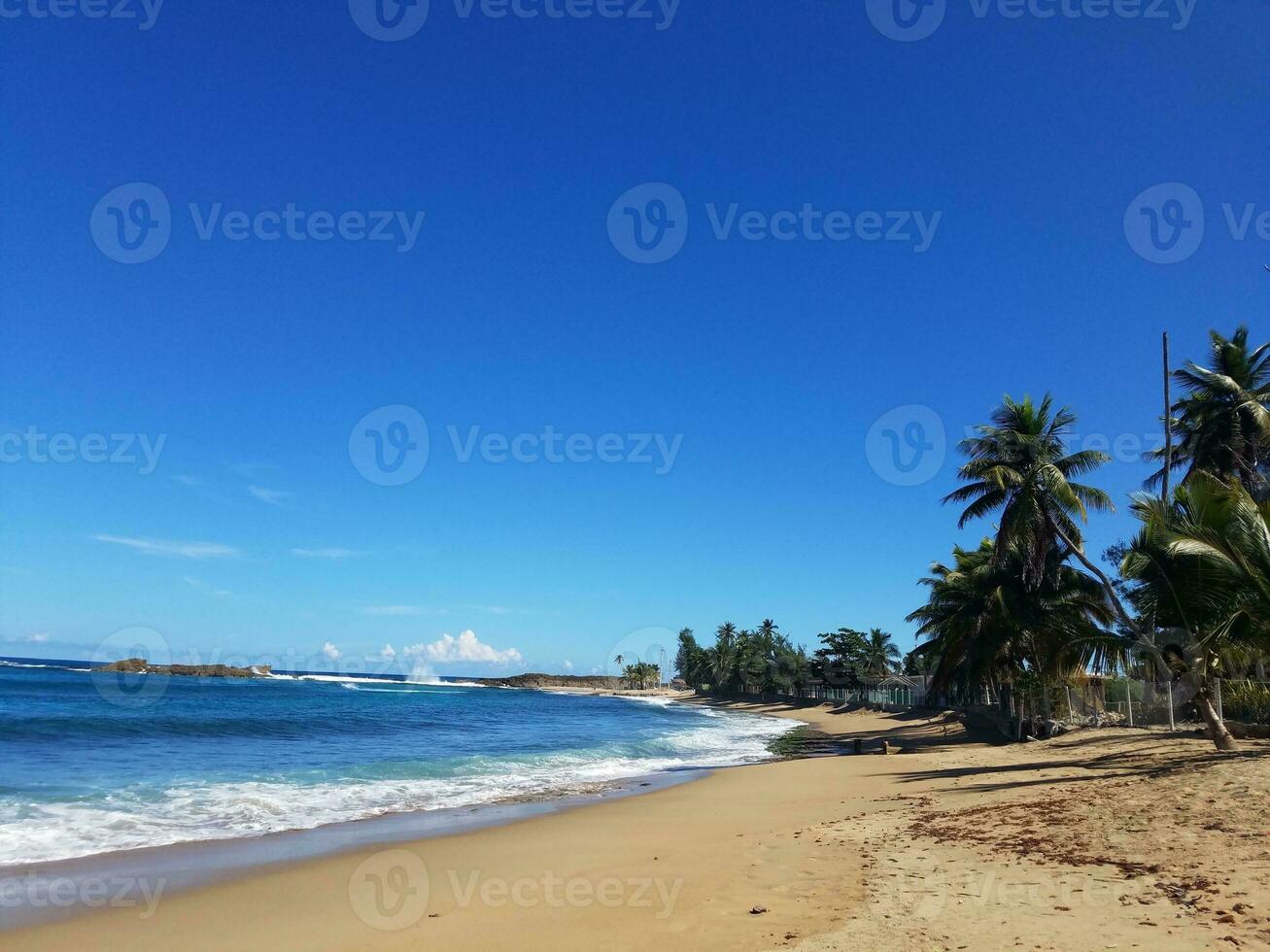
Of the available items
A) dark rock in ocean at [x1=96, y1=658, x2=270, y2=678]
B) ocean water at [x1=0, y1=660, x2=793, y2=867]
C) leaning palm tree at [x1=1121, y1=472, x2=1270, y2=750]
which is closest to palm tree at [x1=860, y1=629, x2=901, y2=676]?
ocean water at [x1=0, y1=660, x2=793, y2=867]

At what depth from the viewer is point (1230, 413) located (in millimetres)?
25641

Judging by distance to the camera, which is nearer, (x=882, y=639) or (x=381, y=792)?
(x=381, y=792)

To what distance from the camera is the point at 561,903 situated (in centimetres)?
861

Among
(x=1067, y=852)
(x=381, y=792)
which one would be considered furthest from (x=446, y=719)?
(x=1067, y=852)

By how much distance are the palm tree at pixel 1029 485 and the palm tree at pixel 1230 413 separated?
16.8ft

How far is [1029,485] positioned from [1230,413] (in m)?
9.39

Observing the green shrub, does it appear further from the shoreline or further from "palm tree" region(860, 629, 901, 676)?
"palm tree" region(860, 629, 901, 676)

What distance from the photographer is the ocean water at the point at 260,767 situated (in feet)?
45.1

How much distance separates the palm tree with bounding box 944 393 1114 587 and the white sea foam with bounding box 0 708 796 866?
38.6 ft

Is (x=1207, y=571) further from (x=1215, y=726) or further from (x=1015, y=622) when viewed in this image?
(x=1015, y=622)

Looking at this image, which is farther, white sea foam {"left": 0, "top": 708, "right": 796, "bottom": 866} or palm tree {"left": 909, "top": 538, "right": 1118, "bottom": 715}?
palm tree {"left": 909, "top": 538, "right": 1118, "bottom": 715}

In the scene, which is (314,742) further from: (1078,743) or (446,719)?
(1078,743)

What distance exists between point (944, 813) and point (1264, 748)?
22.2 feet

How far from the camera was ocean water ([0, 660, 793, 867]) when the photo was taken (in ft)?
45.1
